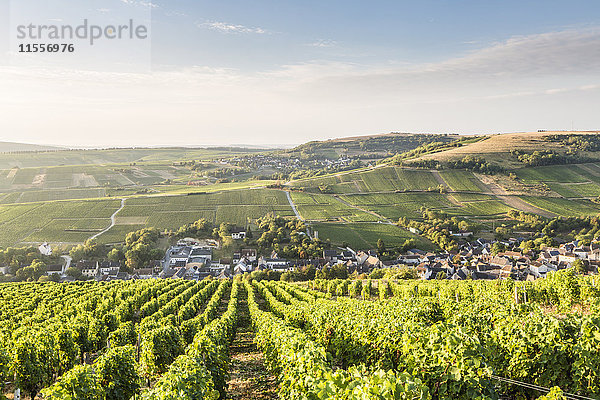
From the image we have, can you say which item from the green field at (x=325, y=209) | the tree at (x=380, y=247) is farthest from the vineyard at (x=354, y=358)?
the green field at (x=325, y=209)

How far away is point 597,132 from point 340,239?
15945 cm

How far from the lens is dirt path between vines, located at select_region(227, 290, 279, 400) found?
1409 centimetres

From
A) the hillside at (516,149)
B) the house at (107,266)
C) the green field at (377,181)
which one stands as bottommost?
the house at (107,266)

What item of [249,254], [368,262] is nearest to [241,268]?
[249,254]

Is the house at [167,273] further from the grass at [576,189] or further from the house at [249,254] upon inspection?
the grass at [576,189]

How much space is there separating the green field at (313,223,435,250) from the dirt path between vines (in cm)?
6488

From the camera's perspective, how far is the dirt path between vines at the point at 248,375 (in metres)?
14.1

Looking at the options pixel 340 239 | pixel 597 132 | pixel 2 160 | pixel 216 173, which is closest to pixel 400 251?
pixel 340 239

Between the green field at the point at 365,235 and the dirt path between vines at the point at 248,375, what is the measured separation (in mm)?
64882

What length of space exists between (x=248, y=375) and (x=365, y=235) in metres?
76.1

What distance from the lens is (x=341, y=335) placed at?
15164 millimetres

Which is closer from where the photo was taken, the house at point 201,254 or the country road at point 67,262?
the country road at point 67,262

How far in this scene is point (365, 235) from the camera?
90188 mm

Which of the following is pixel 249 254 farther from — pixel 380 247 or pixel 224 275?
pixel 380 247
